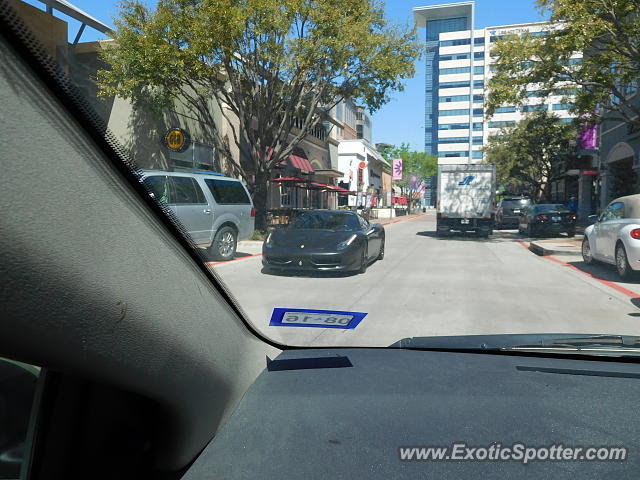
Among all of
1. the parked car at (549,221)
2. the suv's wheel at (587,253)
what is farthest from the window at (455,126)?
the suv's wheel at (587,253)

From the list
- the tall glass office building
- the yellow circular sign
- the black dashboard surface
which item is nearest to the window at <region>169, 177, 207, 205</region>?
the yellow circular sign

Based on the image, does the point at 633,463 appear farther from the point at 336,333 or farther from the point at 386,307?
the point at 386,307

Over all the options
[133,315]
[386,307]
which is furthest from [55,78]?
[386,307]

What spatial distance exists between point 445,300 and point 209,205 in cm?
374

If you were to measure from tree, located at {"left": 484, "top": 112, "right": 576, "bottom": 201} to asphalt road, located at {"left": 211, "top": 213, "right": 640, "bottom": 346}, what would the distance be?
31537 mm

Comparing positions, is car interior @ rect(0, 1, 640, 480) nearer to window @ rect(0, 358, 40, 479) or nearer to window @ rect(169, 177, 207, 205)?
window @ rect(0, 358, 40, 479)

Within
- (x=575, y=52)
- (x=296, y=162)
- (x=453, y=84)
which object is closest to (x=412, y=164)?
(x=453, y=84)

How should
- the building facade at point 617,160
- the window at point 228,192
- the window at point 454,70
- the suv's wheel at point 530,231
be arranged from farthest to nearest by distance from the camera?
the window at point 454,70, the building facade at point 617,160, the suv's wheel at point 530,231, the window at point 228,192

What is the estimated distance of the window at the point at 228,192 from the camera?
2713 mm

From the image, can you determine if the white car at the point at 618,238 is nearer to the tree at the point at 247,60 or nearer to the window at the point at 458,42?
the tree at the point at 247,60

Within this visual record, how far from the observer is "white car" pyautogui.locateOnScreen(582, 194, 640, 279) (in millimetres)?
6382

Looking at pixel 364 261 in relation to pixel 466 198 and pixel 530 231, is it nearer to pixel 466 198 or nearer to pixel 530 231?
pixel 466 198

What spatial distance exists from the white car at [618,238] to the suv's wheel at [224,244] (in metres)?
5.13

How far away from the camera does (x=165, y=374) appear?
1.74 m
